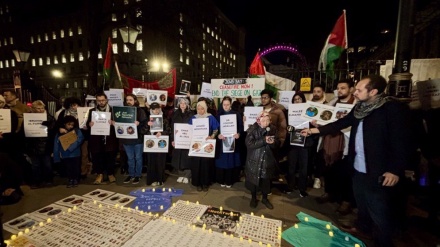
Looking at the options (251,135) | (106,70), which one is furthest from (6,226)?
(106,70)

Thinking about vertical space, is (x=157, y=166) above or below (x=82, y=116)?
below

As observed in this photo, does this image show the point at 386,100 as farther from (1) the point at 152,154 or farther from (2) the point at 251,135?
(1) the point at 152,154

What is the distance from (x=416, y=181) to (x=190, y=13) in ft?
76.4

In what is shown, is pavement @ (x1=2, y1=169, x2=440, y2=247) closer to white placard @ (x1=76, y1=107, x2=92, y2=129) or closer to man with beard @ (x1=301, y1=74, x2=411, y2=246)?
man with beard @ (x1=301, y1=74, x2=411, y2=246)

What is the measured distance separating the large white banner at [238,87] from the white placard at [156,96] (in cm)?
161

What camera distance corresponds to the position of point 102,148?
603 cm

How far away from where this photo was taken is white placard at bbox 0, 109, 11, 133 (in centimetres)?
503

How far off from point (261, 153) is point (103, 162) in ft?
14.2

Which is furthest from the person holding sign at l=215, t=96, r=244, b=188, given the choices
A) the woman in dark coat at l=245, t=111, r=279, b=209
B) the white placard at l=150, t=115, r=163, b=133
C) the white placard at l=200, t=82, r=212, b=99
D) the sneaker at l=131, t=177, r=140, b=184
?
the sneaker at l=131, t=177, r=140, b=184

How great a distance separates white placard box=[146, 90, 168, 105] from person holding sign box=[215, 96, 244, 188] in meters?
2.40

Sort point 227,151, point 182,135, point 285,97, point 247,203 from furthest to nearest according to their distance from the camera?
point 285,97 → point 182,135 → point 227,151 → point 247,203

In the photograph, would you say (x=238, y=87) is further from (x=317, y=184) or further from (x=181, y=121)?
(x=317, y=184)

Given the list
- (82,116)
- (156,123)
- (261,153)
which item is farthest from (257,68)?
(82,116)

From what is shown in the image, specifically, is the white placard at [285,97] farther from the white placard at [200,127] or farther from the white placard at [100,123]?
the white placard at [100,123]
